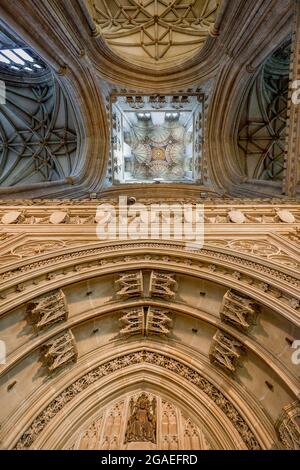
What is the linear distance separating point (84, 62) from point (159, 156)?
27.5 ft

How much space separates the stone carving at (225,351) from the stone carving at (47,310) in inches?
125

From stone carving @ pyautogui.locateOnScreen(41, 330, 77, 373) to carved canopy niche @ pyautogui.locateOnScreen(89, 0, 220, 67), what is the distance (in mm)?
14432

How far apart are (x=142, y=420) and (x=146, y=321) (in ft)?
6.42

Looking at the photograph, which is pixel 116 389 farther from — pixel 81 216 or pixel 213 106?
pixel 213 106

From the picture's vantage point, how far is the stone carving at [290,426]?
433 cm

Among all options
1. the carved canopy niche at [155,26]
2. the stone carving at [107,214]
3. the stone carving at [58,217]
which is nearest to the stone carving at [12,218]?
the stone carving at [107,214]

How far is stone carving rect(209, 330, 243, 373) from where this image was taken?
221 inches

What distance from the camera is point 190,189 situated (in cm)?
1567

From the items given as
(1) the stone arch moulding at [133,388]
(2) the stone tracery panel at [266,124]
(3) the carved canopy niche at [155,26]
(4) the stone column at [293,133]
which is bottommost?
(1) the stone arch moulding at [133,388]

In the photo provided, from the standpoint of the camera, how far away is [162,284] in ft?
21.3

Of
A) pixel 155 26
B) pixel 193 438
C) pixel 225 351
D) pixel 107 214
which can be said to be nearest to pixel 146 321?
pixel 225 351

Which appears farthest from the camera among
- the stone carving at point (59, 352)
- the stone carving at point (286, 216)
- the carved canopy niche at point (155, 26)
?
the carved canopy niche at point (155, 26)

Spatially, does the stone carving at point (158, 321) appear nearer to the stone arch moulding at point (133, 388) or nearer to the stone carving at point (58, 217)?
the stone arch moulding at point (133, 388)

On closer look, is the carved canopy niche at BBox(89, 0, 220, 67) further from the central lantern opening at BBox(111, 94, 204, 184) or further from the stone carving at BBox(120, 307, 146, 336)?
the stone carving at BBox(120, 307, 146, 336)
